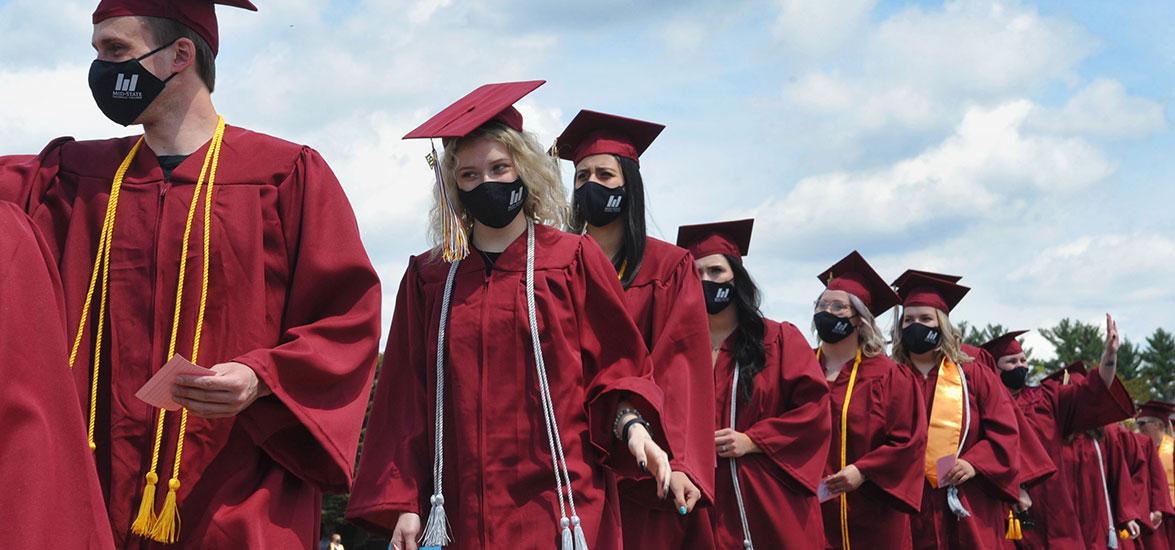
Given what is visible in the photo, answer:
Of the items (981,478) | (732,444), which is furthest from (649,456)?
(981,478)

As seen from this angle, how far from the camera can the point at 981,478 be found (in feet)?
35.5

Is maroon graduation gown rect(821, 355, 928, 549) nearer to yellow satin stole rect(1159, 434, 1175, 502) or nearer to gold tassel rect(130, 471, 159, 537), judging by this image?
gold tassel rect(130, 471, 159, 537)

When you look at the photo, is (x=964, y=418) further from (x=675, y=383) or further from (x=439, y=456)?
(x=439, y=456)

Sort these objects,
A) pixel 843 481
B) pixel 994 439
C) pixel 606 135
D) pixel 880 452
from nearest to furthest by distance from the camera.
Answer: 1. pixel 606 135
2. pixel 843 481
3. pixel 880 452
4. pixel 994 439

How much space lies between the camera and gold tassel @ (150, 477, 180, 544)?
13.0ft

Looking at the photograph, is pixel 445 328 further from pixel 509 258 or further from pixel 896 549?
pixel 896 549

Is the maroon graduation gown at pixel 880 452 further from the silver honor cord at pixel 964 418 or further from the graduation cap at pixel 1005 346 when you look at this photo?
the graduation cap at pixel 1005 346

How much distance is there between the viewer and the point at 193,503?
406cm

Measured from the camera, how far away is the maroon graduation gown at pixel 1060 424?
1389 centimetres

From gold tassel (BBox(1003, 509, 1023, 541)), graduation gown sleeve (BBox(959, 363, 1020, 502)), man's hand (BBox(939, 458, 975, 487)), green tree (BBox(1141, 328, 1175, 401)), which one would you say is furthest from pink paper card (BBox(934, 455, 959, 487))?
green tree (BBox(1141, 328, 1175, 401))

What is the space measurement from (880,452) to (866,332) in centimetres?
95

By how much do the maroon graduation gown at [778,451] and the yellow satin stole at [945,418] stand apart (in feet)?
9.33

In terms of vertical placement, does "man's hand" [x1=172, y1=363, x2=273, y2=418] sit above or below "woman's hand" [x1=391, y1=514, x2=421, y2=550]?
above

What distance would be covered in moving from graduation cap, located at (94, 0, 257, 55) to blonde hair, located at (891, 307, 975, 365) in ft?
24.3
